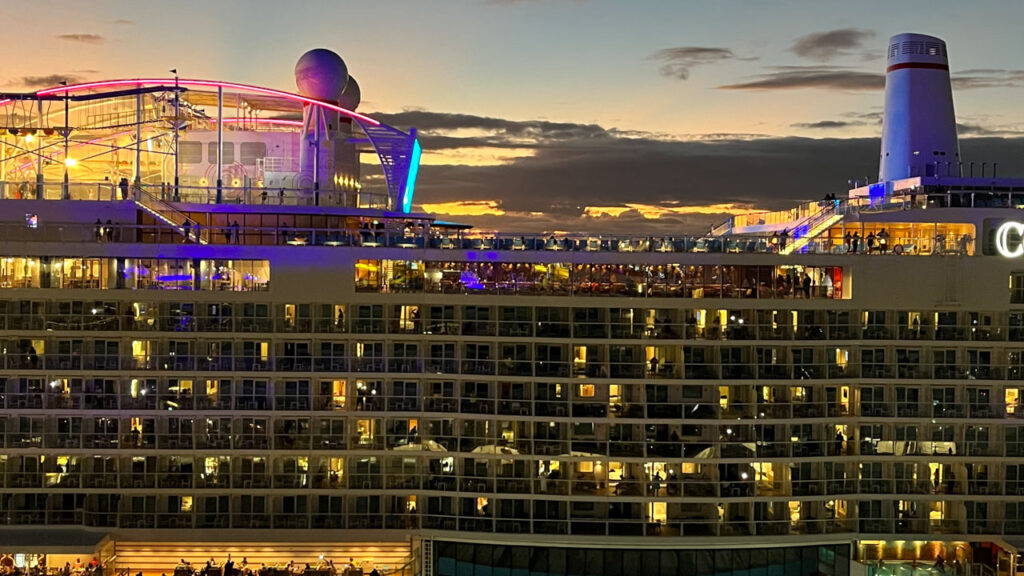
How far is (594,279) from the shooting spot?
4844cm

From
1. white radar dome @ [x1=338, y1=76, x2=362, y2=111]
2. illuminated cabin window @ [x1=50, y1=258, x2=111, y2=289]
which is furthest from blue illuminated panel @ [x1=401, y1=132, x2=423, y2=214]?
illuminated cabin window @ [x1=50, y1=258, x2=111, y2=289]

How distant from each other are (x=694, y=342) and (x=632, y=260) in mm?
4261

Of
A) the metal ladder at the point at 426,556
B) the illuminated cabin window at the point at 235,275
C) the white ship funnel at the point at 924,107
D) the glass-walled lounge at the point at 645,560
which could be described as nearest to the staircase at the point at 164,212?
the illuminated cabin window at the point at 235,275

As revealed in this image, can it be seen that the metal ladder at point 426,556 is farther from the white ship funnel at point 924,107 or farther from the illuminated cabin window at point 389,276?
the white ship funnel at point 924,107

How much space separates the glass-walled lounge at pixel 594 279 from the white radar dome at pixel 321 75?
18544mm

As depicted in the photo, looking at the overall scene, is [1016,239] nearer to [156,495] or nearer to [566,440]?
[566,440]

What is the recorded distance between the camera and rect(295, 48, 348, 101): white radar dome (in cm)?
6341

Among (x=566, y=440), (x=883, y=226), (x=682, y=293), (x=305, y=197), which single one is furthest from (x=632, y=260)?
(x=305, y=197)

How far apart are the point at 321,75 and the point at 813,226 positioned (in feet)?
91.2

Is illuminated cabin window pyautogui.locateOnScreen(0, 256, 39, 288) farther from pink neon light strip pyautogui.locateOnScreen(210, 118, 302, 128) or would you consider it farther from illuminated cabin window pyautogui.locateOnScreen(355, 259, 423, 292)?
pink neon light strip pyautogui.locateOnScreen(210, 118, 302, 128)

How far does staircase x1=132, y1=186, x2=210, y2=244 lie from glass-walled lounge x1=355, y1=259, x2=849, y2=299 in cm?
899

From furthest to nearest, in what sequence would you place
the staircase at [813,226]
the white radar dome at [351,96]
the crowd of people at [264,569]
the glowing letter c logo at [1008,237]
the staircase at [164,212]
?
the white radar dome at [351,96] < the staircase at [164,212] < the staircase at [813,226] < the glowing letter c logo at [1008,237] < the crowd of people at [264,569]

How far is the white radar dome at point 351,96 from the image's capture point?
69.2 m

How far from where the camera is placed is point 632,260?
48.1 metres
